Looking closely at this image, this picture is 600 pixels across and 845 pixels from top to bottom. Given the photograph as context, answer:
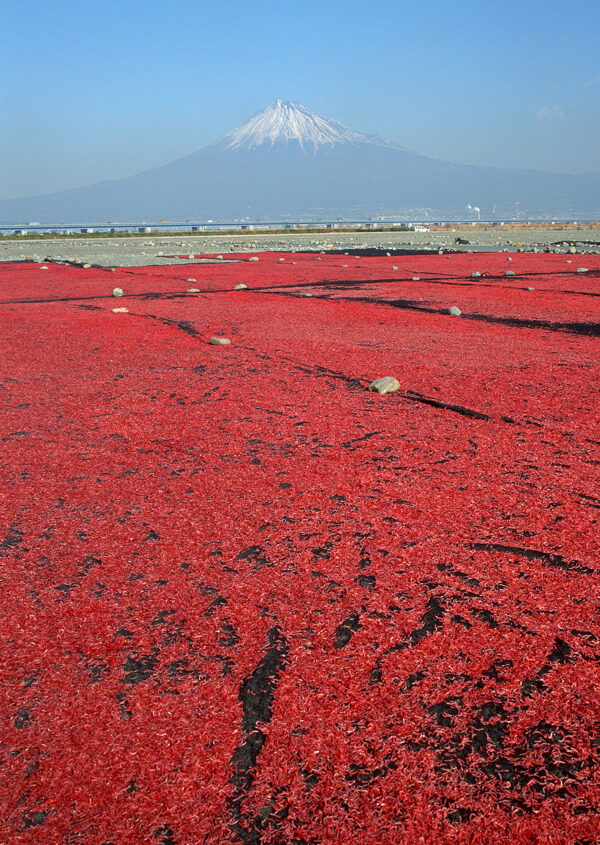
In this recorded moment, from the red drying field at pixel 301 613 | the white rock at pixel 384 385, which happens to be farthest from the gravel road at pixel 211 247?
the red drying field at pixel 301 613

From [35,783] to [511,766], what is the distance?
1421mm

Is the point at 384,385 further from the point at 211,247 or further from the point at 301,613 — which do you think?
the point at 211,247

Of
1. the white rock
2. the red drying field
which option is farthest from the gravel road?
the red drying field

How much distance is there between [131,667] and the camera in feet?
8.07

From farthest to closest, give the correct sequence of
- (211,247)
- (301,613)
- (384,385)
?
(211,247) < (384,385) < (301,613)

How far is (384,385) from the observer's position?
6.27 meters

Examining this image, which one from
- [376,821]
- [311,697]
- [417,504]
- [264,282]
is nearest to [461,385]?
[417,504]

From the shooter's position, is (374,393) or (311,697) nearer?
(311,697)

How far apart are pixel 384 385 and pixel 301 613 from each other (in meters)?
3.77

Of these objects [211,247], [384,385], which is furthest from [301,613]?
[211,247]

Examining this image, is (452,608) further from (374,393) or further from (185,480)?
(374,393)

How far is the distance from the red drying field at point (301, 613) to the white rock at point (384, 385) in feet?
0.48

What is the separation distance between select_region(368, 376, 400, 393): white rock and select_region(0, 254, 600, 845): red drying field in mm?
145

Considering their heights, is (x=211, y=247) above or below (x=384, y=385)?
above
